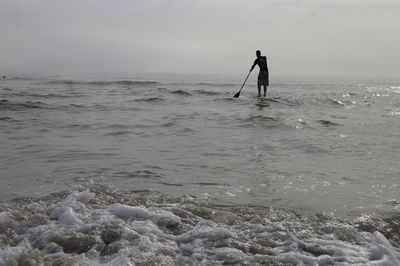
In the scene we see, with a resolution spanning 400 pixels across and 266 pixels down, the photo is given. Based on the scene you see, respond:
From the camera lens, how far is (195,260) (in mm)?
3316

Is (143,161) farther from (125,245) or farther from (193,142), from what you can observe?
(125,245)

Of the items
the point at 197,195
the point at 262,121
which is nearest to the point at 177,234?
the point at 197,195

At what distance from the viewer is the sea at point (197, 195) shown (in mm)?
3492

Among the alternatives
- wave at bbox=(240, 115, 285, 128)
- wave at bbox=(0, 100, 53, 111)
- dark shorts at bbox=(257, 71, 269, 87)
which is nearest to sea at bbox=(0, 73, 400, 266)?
wave at bbox=(240, 115, 285, 128)

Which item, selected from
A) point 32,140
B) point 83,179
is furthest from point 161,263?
point 32,140

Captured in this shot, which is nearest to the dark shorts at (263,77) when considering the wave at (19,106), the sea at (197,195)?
the sea at (197,195)

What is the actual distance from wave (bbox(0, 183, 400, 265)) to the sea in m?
0.01

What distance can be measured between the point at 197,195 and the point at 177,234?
4.23 ft

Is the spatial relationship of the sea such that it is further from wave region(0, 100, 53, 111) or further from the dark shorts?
the dark shorts

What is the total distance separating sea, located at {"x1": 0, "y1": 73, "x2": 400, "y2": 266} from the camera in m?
3.49

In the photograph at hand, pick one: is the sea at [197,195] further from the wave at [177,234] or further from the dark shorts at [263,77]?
the dark shorts at [263,77]

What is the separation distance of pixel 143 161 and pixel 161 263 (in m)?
3.79

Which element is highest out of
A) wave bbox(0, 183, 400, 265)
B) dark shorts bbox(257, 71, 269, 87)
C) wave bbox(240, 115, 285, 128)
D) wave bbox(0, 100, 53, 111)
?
dark shorts bbox(257, 71, 269, 87)

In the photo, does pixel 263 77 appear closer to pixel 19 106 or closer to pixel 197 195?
pixel 19 106
